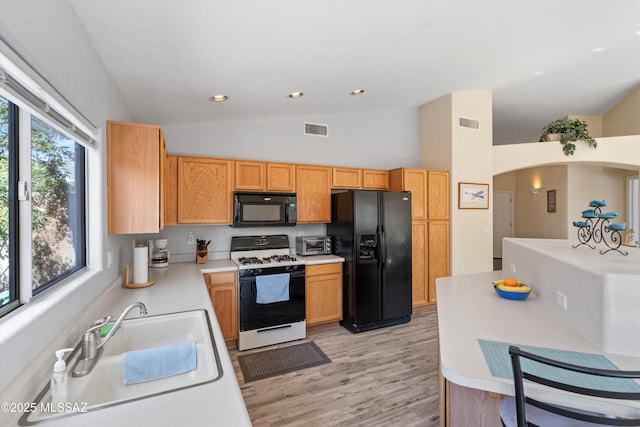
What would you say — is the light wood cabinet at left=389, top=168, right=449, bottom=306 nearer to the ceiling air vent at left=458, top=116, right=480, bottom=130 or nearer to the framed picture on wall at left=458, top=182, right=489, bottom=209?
the framed picture on wall at left=458, top=182, right=489, bottom=209

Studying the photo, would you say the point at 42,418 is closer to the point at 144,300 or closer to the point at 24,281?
the point at 24,281

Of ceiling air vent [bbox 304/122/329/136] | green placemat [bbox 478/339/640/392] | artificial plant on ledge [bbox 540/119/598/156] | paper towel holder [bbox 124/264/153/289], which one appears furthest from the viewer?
artificial plant on ledge [bbox 540/119/598/156]

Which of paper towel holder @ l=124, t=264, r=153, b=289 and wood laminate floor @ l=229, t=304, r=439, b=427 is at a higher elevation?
paper towel holder @ l=124, t=264, r=153, b=289

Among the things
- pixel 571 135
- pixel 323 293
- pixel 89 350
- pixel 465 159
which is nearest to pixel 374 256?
pixel 323 293

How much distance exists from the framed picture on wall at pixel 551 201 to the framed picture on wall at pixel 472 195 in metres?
3.33

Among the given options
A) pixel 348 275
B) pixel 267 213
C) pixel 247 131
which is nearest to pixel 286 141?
pixel 247 131

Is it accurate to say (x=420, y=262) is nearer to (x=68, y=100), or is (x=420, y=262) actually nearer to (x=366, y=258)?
(x=366, y=258)

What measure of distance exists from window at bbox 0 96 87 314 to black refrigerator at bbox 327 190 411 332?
8.70ft

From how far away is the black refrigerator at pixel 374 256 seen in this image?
3.63 meters

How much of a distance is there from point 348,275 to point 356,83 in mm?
2271

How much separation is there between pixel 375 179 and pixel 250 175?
1894mm

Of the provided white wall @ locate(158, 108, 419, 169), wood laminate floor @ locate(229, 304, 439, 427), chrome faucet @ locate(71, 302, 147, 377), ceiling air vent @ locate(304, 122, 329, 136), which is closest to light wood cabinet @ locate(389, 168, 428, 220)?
white wall @ locate(158, 108, 419, 169)

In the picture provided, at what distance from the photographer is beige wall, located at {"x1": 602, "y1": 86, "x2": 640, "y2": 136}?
17.5 ft

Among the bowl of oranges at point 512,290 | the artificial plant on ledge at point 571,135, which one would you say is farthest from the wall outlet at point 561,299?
the artificial plant on ledge at point 571,135
